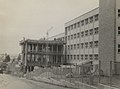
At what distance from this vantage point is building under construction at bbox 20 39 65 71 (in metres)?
45.1

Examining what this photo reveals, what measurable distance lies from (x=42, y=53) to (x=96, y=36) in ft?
51.9

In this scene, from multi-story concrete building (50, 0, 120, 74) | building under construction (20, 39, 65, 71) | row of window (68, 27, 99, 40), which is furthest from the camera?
building under construction (20, 39, 65, 71)

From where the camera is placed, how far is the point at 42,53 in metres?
45.6

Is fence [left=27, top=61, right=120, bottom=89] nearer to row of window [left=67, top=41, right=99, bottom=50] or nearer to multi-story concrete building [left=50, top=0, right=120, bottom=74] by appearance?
multi-story concrete building [left=50, top=0, right=120, bottom=74]

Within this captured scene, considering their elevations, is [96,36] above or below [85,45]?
above

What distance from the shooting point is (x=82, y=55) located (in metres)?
36.6

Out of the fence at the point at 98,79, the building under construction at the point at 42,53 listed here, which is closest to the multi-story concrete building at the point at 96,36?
the fence at the point at 98,79

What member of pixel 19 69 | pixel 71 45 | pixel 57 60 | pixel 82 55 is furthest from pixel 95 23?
pixel 19 69

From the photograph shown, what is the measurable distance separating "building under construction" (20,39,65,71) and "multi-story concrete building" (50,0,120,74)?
5.51 ft

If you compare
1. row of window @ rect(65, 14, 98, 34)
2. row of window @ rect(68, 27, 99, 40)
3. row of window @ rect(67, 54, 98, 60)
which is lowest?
row of window @ rect(67, 54, 98, 60)

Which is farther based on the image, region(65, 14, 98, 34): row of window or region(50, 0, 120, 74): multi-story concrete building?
region(65, 14, 98, 34): row of window

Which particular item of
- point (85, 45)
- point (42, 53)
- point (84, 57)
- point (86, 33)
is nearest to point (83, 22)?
point (86, 33)

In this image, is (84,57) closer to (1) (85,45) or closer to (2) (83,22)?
(1) (85,45)

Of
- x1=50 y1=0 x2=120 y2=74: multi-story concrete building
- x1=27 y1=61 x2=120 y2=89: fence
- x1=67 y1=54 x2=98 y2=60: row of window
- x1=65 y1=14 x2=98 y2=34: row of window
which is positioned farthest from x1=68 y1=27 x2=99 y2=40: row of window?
x1=27 y1=61 x2=120 y2=89: fence
